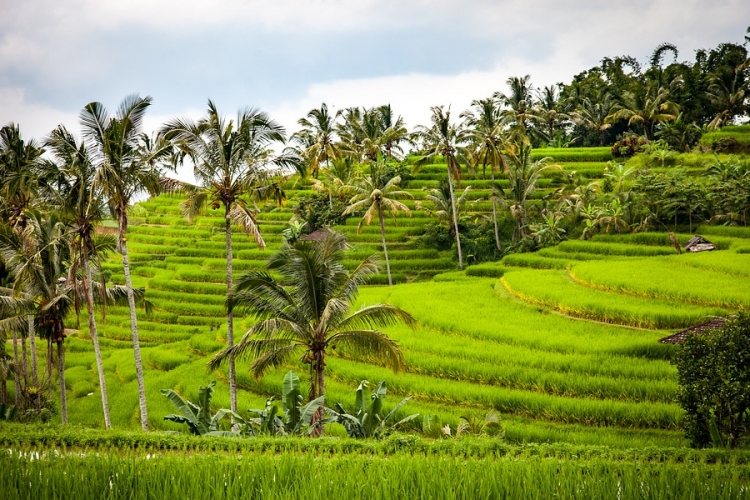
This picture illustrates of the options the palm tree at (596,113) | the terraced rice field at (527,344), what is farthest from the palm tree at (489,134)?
the palm tree at (596,113)

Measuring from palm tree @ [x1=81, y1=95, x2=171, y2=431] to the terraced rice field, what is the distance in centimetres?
584

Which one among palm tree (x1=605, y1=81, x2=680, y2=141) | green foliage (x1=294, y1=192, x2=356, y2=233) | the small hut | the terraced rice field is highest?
palm tree (x1=605, y1=81, x2=680, y2=141)

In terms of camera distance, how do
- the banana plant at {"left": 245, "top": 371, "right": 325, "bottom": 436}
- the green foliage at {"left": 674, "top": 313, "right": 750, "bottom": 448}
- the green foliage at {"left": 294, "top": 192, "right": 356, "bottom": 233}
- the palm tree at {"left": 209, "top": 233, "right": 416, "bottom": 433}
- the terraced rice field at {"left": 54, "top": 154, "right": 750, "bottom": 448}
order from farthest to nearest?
the green foliage at {"left": 294, "top": 192, "right": 356, "bottom": 233} < the terraced rice field at {"left": 54, "top": 154, "right": 750, "bottom": 448} < the palm tree at {"left": 209, "top": 233, "right": 416, "bottom": 433} < the banana plant at {"left": 245, "top": 371, "right": 325, "bottom": 436} < the green foliage at {"left": 674, "top": 313, "right": 750, "bottom": 448}

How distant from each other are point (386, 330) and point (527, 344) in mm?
5340

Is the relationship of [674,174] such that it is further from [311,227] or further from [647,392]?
[311,227]

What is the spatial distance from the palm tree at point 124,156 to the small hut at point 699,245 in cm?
1788

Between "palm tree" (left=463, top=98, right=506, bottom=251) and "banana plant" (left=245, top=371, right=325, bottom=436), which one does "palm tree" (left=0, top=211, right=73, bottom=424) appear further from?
"palm tree" (left=463, top=98, right=506, bottom=251)

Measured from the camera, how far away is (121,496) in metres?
5.54

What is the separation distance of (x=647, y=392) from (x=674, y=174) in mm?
16017

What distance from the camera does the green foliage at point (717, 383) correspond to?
31.9 feet

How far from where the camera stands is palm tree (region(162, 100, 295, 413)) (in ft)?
46.1

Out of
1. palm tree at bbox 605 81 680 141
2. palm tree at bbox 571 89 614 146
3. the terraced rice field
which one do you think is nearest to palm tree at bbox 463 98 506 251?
the terraced rice field

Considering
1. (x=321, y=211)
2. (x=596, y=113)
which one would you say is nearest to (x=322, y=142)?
(x=321, y=211)

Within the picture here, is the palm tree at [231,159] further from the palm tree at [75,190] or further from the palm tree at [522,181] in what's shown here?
the palm tree at [522,181]
